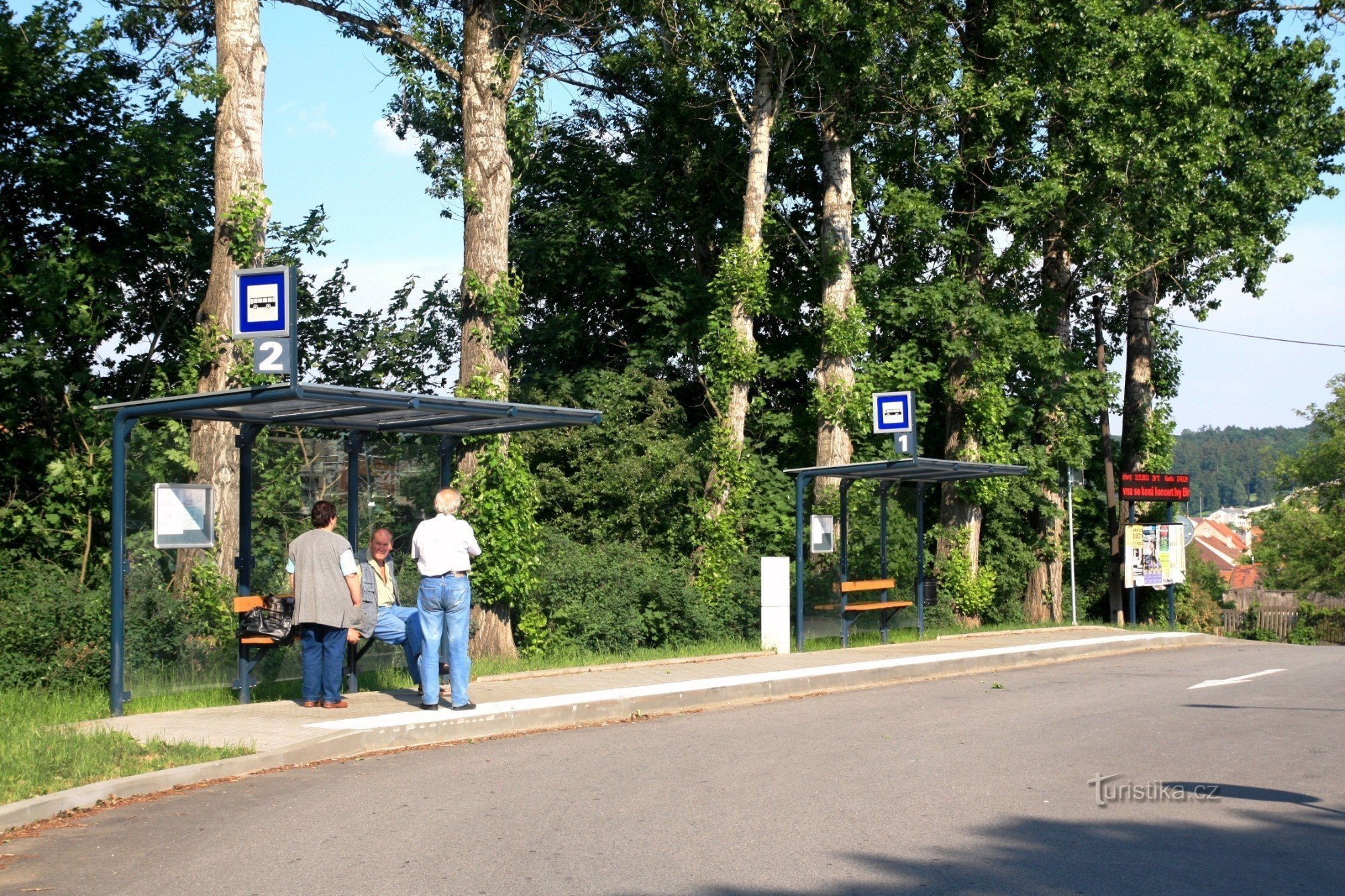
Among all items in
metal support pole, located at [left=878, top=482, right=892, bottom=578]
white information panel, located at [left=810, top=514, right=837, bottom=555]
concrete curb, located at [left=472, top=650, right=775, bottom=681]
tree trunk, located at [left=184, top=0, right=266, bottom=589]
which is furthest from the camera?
metal support pole, located at [left=878, top=482, right=892, bottom=578]

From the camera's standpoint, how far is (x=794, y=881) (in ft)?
20.7

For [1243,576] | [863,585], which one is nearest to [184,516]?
[863,585]

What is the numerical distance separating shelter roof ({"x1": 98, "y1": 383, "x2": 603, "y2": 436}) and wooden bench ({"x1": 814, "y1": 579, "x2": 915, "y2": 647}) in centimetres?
753

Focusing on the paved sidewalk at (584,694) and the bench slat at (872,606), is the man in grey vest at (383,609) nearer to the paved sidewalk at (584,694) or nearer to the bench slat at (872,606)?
the paved sidewalk at (584,694)

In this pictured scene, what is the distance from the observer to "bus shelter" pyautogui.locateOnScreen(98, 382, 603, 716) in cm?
1141

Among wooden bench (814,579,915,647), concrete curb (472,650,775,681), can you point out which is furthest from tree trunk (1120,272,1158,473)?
concrete curb (472,650,775,681)

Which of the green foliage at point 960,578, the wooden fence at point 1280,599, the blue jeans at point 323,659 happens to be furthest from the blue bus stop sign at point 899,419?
the wooden fence at point 1280,599

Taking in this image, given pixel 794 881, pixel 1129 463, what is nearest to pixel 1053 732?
pixel 794 881

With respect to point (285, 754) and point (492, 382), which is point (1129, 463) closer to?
point (492, 382)

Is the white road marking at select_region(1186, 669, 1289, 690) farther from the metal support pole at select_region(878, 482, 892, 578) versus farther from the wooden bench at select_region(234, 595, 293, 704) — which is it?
the wooden bench at select_region(234, 595, 293, 704)

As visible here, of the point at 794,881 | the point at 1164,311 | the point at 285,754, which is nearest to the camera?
the point at 794,881

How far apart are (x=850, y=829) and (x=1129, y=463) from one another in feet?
99.5

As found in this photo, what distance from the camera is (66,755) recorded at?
8.95 meters

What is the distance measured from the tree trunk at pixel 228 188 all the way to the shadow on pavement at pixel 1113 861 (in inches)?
428
